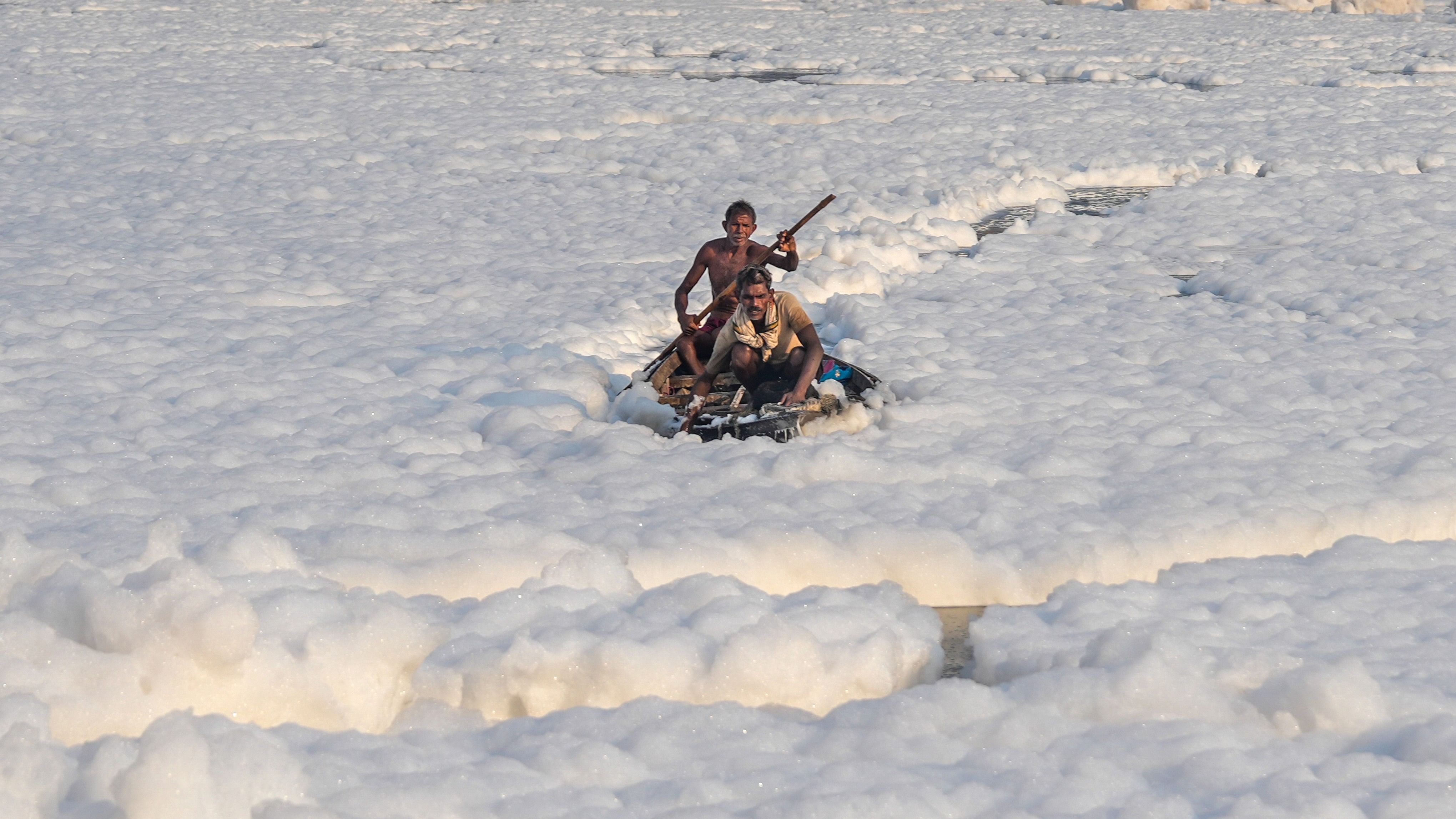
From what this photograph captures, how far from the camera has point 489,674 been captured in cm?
391

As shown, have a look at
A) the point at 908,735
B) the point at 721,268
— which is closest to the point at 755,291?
the point at 721,268

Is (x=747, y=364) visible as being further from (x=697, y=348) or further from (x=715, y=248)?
Answer: (x=715, y=248)

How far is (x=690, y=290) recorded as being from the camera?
6.90 meters

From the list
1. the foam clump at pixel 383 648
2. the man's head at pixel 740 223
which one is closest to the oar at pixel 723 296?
the man's head at pixel 740 223

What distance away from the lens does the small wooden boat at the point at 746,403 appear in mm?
5930

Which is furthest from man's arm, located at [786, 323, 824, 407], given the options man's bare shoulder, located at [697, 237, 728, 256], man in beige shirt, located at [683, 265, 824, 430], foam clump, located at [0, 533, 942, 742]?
foam clump, located at [0, 533, 942, 742]

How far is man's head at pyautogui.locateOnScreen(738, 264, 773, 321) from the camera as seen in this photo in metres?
5.91

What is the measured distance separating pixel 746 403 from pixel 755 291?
1.91 ft

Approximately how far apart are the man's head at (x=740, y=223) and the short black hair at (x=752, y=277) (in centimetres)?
69

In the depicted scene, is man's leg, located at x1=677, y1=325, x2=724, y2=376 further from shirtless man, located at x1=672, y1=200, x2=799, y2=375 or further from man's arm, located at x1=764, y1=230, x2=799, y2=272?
man's arm, located at x1=764, y1=230, x2=799, y2=272

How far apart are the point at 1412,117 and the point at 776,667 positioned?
43.5 ft

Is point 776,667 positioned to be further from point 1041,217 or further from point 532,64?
point 532,64

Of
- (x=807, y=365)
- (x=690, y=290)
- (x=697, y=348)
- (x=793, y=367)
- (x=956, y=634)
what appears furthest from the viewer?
(x=690, y=290)

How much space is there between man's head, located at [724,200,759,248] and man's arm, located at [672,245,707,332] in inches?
6.5
